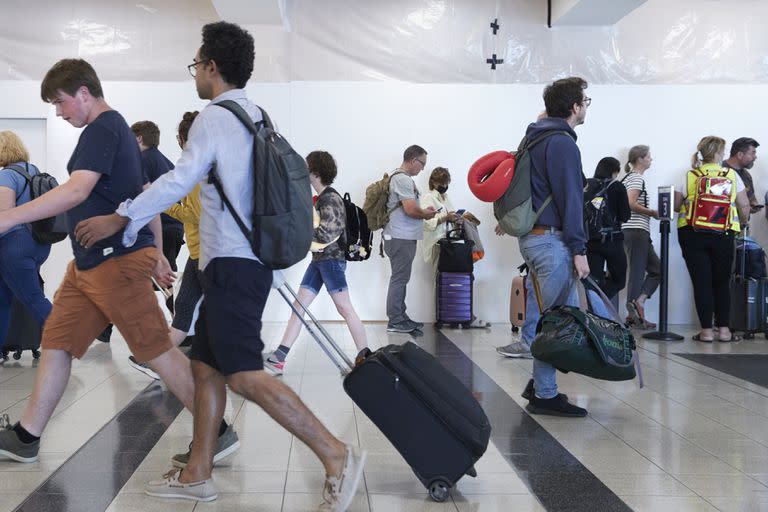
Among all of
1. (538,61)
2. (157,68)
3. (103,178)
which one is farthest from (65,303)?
(538,61)

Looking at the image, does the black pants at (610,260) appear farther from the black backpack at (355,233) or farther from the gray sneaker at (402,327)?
the black backpack at (355,233)

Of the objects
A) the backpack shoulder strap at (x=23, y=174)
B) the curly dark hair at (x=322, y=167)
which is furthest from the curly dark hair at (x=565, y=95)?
the backpack shoulder strap at (x=23, y=174)

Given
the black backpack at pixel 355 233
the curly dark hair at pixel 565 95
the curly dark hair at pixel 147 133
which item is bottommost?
the black backpack at pixel 355 233

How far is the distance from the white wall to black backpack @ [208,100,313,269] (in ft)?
18.5

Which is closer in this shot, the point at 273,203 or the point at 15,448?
the point at 273,203

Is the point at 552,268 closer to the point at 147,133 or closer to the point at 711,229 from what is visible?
the point at 147,133

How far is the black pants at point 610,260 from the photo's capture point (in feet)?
22.9

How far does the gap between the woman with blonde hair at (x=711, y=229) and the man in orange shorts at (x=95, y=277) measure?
5.20 meters

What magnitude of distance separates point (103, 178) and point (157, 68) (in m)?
5.52

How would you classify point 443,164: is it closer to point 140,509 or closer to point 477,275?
point 477,275

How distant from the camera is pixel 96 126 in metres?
3.10

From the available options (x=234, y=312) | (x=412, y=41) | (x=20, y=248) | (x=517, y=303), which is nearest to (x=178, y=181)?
(x=234, y=312)

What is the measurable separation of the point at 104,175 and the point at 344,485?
1400 mm

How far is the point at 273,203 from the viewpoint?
8.59 ft
